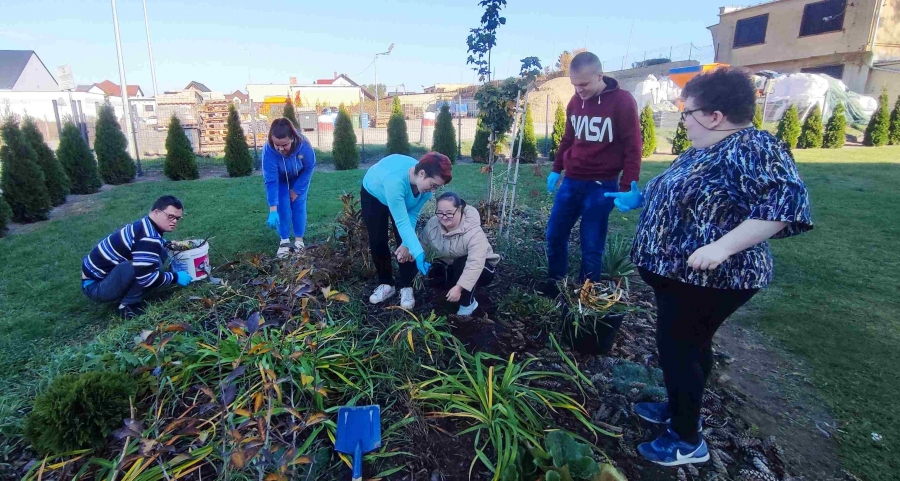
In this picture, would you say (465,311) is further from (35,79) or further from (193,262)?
(35,79)

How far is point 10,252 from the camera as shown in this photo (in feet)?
16.2

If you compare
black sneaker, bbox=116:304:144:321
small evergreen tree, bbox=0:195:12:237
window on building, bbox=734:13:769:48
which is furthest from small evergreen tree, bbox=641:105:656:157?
window on building, bbox=734:13:769:48

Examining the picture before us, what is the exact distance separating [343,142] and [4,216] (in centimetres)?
681

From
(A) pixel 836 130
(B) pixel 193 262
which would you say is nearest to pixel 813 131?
(A) pixel 836 130

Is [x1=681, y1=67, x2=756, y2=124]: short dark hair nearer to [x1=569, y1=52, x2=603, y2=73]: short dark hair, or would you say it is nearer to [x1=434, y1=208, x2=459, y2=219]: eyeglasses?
[x1=569, y1=52, x2=603, y2=73]: short dark hair

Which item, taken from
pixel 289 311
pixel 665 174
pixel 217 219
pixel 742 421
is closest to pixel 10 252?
pixel 217 219

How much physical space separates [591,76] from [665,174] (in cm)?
137

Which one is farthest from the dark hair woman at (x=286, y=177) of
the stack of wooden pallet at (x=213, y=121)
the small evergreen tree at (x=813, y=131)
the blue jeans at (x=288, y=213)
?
the small evergreen tree at (x=813, y=131)

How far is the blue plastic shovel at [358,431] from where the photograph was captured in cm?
181

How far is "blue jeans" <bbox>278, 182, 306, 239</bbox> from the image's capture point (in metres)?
4.35

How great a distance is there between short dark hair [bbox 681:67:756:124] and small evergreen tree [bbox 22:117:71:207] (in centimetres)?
883

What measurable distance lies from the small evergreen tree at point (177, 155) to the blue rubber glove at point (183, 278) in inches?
289

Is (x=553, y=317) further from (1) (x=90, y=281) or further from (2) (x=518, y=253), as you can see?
(1) (x=90, y=281)

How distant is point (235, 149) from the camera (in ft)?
33.5
